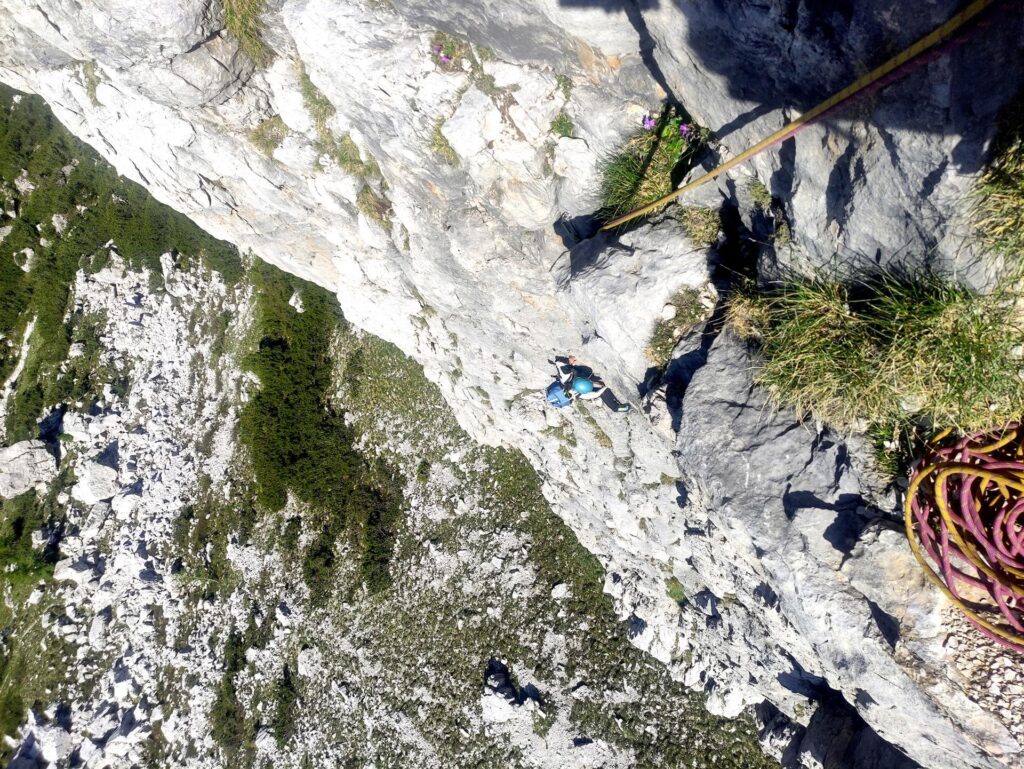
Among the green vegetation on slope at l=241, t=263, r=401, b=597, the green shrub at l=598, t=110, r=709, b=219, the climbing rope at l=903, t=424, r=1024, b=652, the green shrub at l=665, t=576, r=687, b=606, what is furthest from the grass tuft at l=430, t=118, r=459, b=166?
the green shrub at l=665, t=576, r=687, b=606

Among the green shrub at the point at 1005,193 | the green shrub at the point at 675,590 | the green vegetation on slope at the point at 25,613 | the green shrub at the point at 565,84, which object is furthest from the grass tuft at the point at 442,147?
the green vegetation on slope at the point at 25,613

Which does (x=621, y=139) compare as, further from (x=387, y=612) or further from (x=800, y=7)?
(x=387, y=612)

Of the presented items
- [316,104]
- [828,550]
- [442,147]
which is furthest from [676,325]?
[316,104]

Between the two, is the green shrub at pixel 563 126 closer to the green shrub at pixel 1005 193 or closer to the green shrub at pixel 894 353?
the green shrub at pixel 894 353

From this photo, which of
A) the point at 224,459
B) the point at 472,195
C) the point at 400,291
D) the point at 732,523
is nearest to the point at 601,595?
the point at 732,523

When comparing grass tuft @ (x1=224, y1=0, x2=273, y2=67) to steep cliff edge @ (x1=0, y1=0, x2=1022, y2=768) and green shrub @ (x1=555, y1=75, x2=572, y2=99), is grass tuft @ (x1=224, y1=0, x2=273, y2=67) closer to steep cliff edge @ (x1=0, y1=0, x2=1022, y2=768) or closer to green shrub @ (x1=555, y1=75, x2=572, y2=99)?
steep cliff edge @ (x1=0, y1=0, x2=1022, y2=768)
